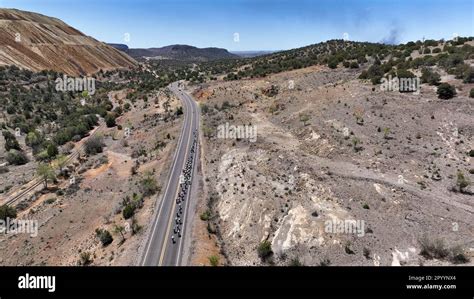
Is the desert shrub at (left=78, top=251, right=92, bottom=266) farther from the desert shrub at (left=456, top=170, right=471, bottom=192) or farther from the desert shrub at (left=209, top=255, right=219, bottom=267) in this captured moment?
the desert shrub at (left=456, top=170, right=471, bottom=192)

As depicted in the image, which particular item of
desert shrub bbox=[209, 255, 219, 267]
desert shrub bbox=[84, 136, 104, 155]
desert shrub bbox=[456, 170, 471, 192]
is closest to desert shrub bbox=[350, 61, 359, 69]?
desert shrub bbox=[456, 170, 471, 192]

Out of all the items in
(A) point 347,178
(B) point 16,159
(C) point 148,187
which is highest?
(B) point 16,159

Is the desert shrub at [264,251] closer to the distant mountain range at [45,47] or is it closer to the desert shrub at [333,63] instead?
the desert shrub at [333,63]

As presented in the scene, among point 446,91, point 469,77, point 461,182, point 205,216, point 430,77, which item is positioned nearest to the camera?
point 461,182

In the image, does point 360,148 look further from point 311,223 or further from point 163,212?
point 163,212

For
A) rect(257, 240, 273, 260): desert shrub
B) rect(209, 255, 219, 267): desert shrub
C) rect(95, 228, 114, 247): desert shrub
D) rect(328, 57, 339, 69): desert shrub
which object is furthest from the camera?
rect(328, 57, 339, 69): desert shrub

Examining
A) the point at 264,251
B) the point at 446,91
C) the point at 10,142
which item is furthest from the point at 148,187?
the point at 446,91

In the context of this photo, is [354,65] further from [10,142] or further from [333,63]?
[10,142]
